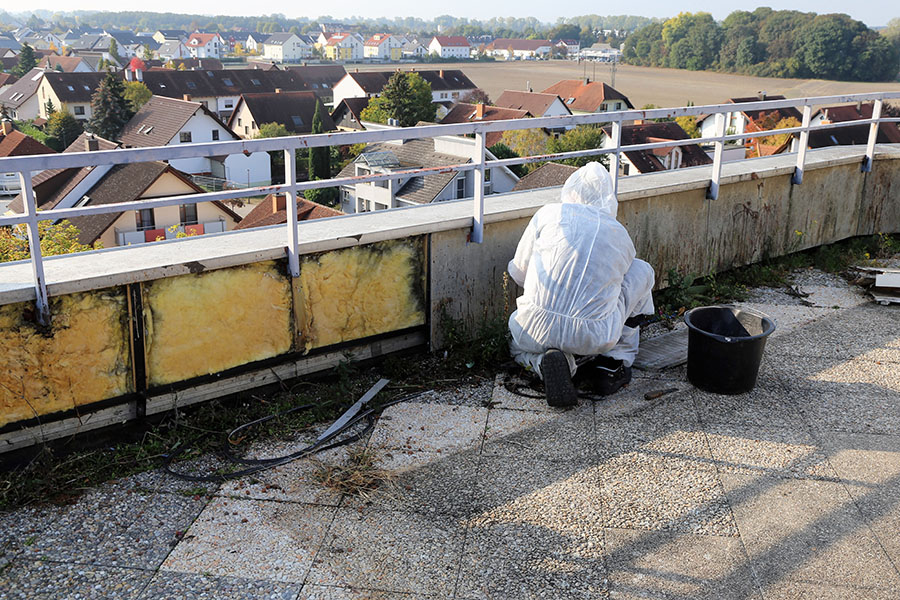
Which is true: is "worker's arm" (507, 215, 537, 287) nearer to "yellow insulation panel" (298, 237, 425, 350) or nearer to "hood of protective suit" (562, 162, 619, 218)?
"hood of protective suit" (562, 162, 619, 218)

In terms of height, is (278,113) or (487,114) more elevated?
(487,114)

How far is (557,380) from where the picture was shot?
16.9ft

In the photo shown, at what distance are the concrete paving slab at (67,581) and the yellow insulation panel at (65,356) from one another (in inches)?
37.0

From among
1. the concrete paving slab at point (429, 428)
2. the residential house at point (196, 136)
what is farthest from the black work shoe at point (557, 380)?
the residential house at point (196, 136)

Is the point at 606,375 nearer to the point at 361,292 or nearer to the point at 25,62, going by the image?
the point at 361,292

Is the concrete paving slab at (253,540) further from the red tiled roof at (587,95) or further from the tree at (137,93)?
the tree at (137,93)

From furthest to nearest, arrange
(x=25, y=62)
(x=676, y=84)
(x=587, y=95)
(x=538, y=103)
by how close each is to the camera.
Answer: (x=25, y=62) < (x=676, y=84) < (x=587, y=95) < (x=538, y=103)

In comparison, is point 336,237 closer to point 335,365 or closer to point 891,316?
point 335,365

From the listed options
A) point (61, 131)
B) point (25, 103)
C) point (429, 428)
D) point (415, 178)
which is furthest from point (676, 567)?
point (25, 103)

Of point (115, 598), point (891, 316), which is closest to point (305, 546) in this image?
point (115, 598)

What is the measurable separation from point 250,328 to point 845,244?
727 cm

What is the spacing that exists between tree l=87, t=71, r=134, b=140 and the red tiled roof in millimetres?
39258

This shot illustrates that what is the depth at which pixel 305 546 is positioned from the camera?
3.78 meters

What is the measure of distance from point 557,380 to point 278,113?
225 ft
